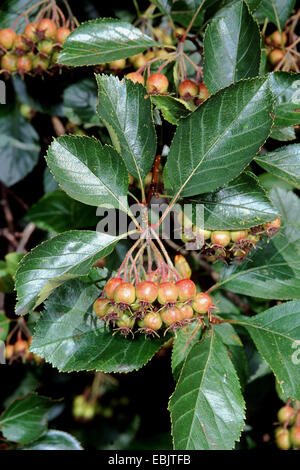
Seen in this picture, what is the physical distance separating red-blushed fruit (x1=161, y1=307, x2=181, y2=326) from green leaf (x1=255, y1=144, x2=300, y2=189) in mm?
396

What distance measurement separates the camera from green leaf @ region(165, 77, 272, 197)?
3.17ft

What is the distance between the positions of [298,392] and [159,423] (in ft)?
3.73

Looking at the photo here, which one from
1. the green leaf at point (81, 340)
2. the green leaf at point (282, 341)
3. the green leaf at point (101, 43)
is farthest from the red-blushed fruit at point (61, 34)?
the green leaf at point (282, 341)

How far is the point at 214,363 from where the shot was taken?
1.15 metres

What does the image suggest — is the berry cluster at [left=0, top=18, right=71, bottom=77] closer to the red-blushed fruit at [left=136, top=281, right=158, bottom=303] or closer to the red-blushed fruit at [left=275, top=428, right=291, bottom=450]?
the red-blushed fruit at [left=136, top=281, right=158, bottom=303]

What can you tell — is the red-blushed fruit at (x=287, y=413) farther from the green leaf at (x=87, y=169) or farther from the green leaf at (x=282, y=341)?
the green leaf at (x=87, y=169)

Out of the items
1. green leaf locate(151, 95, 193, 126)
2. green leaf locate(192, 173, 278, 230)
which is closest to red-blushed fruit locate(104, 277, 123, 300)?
green leaf locate(192, 173, 278, 230)

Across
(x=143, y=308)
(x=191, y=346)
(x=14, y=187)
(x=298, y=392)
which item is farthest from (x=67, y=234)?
(x=14, y=187)

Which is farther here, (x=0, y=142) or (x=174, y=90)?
(x=0, y=142)

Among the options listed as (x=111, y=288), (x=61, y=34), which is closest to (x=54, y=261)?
(x=111, y=288)

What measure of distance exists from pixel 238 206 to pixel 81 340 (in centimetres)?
49

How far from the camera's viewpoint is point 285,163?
113cm

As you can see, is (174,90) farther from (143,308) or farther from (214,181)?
(143,308)

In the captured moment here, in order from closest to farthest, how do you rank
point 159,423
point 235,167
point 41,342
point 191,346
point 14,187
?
1. point 235,167
2. point 41,342
3. point 191,346
4. point 159,423
5. point 14,187
